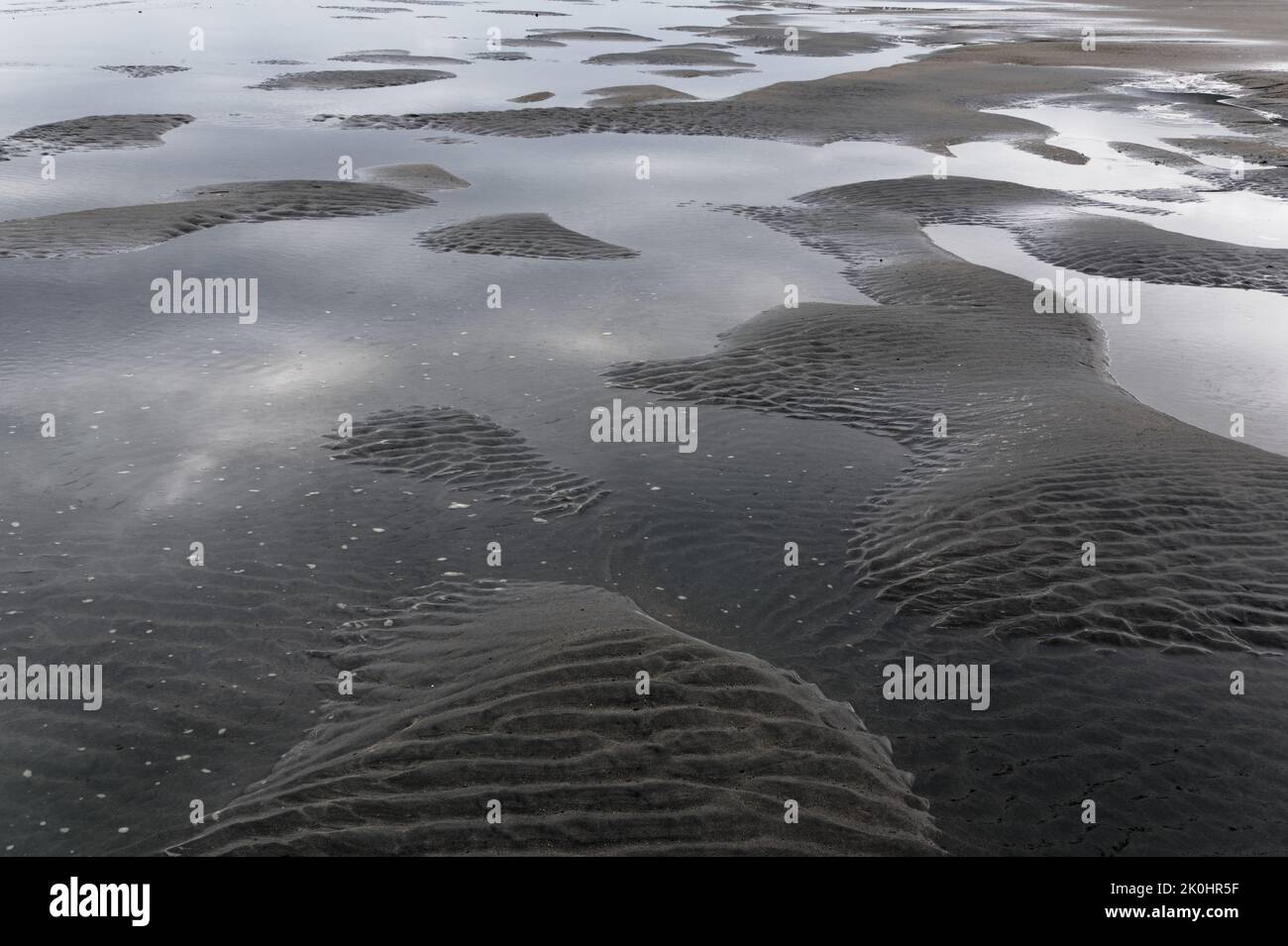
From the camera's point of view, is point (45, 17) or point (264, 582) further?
point (45, 17)

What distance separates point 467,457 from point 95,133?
2040 cm

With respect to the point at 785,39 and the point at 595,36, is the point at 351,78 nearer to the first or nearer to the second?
the point at 595,36

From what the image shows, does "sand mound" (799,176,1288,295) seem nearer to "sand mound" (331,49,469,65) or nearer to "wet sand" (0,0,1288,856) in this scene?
"wet sand" (0,0,1288,856)

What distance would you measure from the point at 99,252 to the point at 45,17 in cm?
4413

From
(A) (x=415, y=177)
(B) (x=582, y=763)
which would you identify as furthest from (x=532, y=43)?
(B) (x=582, y=763)

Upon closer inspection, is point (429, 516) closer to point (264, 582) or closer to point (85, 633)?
point (264, 582)

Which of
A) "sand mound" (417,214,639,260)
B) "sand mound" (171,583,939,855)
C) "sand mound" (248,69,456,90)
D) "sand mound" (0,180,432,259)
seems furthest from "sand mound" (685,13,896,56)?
"sand mound" (171,583,939,855)

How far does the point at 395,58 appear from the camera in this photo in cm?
4150

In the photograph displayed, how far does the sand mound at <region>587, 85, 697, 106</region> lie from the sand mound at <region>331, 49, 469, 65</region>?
888cm

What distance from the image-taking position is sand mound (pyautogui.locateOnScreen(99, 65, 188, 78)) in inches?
1425
